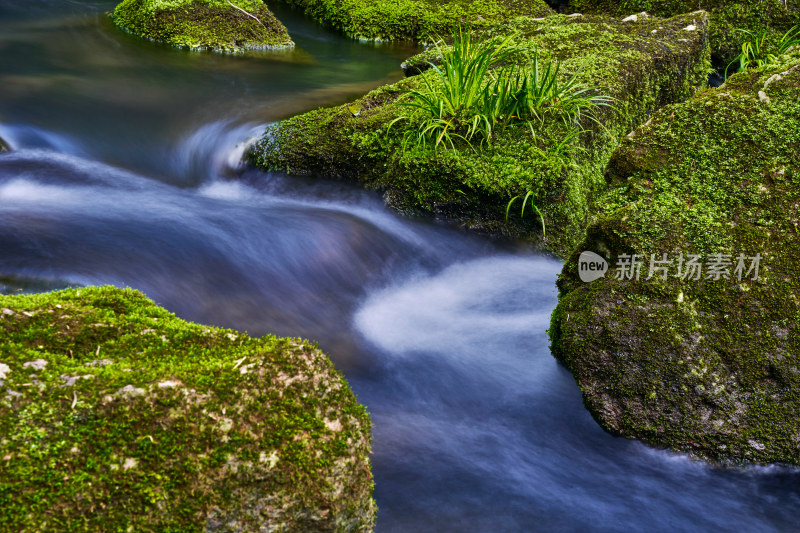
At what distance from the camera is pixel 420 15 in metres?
9.82

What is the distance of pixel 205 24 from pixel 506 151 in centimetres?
568

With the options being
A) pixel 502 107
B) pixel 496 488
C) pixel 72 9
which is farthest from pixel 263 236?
pixel 72 9

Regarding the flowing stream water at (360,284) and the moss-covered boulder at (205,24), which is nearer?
the flowing stream water at (360,284)

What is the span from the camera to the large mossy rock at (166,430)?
68.0 inches

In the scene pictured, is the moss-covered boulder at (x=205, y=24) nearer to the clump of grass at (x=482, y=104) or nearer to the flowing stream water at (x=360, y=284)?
the flowing stream water at (x=360, y=284)

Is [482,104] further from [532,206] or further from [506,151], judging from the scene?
[532,206]

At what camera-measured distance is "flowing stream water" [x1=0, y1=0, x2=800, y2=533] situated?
2943 mm

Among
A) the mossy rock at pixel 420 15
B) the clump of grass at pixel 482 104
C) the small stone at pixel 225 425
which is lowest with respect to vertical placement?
the small stone at pixel 225 425

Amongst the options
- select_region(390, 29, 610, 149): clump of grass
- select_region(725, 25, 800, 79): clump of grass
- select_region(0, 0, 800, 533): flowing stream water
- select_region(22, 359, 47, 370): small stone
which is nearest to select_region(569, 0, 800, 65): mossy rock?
select_region(725, 25, 800, 79): clump of grass

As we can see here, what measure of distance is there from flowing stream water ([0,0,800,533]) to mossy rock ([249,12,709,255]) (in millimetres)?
204

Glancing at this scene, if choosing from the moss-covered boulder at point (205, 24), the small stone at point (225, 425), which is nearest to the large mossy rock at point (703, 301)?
the small stone at point (225, 425)

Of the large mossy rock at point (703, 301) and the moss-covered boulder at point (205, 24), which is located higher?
the moss-covered boulder at point (205, 24)

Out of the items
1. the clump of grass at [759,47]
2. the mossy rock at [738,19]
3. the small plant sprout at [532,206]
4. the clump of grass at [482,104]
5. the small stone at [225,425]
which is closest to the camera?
the small stone at [225,425]

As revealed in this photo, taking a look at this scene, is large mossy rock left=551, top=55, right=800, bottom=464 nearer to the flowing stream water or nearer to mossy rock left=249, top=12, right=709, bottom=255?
the flowing stream water
